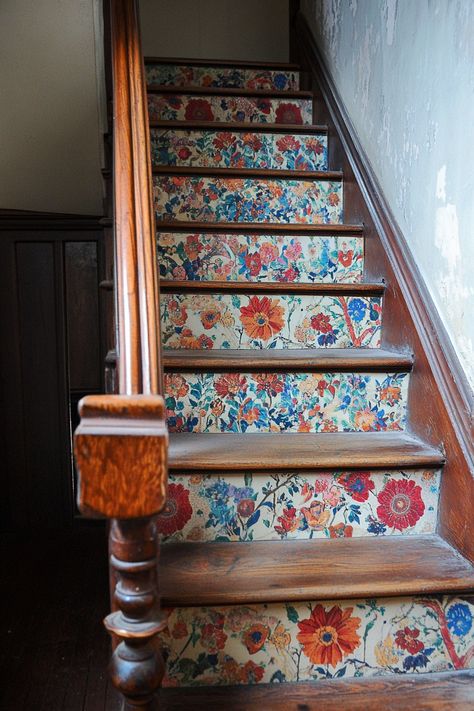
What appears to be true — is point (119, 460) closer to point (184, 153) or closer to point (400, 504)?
point (400, 504)

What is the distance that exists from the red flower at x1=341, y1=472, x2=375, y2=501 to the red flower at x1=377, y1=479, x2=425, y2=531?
0.03 meters

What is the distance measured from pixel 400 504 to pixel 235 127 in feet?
5.43

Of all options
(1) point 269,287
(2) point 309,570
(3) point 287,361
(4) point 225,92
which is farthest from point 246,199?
(2) point 309,570

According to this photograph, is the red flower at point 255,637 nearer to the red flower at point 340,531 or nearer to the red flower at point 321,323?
the red flower at point 340,531

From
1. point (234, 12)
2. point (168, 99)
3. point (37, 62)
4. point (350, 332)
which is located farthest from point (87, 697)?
point (234, 12)

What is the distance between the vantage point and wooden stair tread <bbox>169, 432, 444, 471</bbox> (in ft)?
4.18

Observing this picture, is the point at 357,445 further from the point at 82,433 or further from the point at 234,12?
the point at 234,12

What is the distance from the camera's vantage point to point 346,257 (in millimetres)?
1941

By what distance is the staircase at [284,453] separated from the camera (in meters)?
1.14

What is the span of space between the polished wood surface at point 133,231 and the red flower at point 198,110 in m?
1.15

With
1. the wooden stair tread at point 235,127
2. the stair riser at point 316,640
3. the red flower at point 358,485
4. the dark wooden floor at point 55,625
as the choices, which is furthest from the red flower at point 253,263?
the dark wooden floor at point 55,625

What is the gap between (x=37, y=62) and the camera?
2908 mm

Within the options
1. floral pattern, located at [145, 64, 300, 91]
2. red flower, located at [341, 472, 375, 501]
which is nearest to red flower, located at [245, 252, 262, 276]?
red flower, located at [341, 472, 375, 501]

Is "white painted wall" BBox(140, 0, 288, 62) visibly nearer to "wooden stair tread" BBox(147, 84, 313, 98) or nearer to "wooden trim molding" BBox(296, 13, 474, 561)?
"wooden stair tread" BBox(147, 84, 313, 98)
